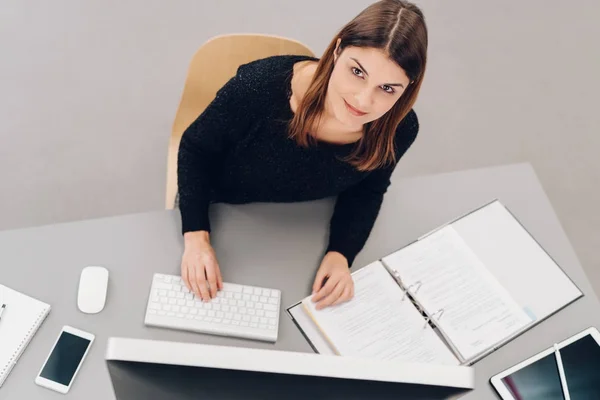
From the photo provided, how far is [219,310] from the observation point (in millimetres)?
1147

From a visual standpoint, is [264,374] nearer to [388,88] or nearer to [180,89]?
[388,88]

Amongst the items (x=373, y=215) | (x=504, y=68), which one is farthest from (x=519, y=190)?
(x=504, y=68)

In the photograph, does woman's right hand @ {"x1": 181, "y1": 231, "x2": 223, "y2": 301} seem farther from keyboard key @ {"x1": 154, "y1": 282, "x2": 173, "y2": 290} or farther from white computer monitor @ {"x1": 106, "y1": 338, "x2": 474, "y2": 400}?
white computer monitor @ {"x1": 106, "y1": 338, "x2": 474, "y2": 400}

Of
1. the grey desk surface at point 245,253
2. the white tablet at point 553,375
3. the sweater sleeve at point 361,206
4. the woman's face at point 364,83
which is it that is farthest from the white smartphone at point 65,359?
the white tablet at point 553,375

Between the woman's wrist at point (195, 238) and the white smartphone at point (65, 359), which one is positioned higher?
the woman's wrist at point (195, 238)

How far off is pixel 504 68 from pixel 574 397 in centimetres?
173

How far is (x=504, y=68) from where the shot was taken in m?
2.54

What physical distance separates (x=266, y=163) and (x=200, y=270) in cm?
26

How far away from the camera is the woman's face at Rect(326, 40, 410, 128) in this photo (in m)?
0.93

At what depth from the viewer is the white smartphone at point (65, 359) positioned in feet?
3.36

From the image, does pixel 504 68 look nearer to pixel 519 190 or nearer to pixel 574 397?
pixel 519 190

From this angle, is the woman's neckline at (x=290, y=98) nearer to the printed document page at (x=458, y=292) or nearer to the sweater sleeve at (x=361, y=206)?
the sweater sleeve at (x=361, y=206)

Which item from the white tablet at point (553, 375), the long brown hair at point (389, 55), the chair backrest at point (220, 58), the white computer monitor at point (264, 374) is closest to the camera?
the white computer monitor at point (264, 374)

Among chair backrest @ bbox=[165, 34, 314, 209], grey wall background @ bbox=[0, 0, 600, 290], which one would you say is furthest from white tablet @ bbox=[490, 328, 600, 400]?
grey wall background @ bbox=[0, 0, 600, 290]
